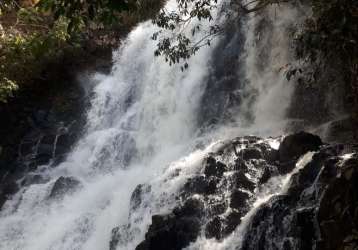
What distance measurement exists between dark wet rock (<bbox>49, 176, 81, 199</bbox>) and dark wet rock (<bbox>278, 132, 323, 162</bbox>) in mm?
6949

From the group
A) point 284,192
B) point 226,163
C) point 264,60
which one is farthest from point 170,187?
point 264,60

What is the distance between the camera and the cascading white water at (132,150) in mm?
12867

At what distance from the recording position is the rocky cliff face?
7238 mm

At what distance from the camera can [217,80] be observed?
53.2ft

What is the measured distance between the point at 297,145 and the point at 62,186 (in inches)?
293

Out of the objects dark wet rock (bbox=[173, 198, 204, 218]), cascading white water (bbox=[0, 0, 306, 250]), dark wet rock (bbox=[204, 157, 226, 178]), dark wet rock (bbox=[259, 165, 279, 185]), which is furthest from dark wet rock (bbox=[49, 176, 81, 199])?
dark wet rock (bbox=[259, 165, 279, 185])

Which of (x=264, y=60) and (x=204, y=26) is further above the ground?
(x=204, y=26)

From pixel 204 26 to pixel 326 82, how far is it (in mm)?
6166

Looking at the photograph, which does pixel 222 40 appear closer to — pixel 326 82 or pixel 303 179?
pixel 326 82

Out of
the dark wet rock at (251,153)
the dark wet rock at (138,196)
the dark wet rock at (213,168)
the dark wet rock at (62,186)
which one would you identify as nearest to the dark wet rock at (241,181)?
the dark wet rock at (213,168)

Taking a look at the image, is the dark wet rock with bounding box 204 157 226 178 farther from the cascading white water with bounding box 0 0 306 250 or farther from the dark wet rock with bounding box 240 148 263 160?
the cascading white water with bounding box 0 0 306 250

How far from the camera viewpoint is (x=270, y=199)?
29.6 ft

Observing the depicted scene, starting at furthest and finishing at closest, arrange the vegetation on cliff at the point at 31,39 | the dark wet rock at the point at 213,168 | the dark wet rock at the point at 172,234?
1. the vegetation on cliff at the point at 31,39
2. the dark wet rock at the point at 213,168
3. the dark wet rock at the point at 172,234

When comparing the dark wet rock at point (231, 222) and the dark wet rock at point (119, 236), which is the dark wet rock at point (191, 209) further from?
the dark wet rock at point (119, 236)
